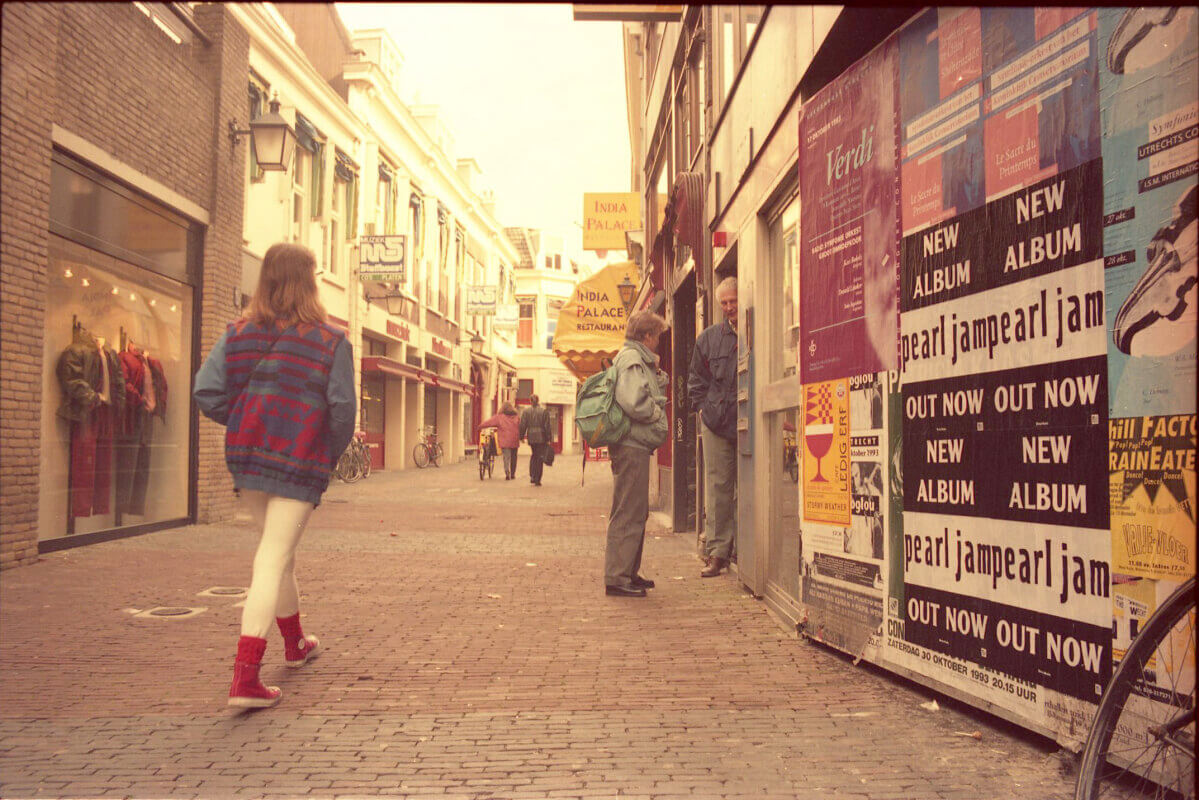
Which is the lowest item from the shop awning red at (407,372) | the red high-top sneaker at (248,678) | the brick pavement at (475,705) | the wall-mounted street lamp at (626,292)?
the brick pavement at (475,705)

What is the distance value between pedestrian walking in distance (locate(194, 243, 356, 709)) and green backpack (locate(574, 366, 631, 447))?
2.68m

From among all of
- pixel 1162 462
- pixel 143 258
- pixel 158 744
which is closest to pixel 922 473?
pixel 1162 462

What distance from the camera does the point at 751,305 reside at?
21.9 ft

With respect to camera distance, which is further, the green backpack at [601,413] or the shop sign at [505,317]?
the shop sign at [505,317]

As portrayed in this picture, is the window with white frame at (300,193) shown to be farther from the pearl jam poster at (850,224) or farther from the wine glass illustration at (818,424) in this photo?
the wine glass illustration at (818,424)

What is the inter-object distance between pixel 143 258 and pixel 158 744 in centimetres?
775

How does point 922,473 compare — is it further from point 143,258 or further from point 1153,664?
point 143,258

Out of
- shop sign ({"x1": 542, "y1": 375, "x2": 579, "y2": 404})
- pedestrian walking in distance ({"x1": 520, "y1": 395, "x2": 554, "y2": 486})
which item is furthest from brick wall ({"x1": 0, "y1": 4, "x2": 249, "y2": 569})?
shop sign ({"x1": 542, "y1": 375, "x2": 579, "y2": 404})

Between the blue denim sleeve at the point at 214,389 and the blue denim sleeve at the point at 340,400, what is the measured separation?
413 millimetres

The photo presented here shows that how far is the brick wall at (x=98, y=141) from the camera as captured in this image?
24.9 ft

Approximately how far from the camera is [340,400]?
4.05 metres

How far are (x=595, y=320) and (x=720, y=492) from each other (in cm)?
1157

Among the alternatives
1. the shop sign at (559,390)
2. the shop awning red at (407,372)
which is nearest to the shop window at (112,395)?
the shop awning red at (407,372)

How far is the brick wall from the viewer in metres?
7.60
